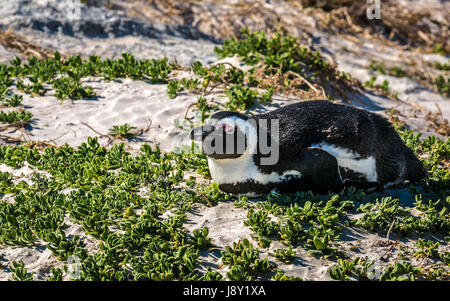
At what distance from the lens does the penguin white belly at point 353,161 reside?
4266 mm

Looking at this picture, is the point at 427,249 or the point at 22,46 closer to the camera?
the point at 427,249

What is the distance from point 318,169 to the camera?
13.9 ft

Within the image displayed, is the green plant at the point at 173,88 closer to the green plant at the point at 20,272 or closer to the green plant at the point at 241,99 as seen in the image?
the green plant at the point at 241,99

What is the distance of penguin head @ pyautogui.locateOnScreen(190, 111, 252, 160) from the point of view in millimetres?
4125

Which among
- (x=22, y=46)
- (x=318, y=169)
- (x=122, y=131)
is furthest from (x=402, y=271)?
(x=22, y=46)

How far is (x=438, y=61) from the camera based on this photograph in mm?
10203

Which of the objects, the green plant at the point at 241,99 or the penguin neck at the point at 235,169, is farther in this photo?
the green plant at the point at 241,99

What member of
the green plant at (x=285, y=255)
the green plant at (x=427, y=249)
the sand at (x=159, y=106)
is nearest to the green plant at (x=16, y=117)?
the sand at (x=159, y=106)

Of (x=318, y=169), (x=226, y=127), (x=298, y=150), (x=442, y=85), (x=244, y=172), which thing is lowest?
(x=442, y=85)

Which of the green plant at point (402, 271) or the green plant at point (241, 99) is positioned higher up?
the green plant at point (241, 99)

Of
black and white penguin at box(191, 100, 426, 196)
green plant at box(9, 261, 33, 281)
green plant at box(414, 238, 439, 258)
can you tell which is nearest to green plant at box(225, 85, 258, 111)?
black and white penguin at box(191, 100, 426, 196)

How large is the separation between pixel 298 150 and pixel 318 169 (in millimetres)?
237

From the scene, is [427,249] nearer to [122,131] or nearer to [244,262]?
[244,262]
